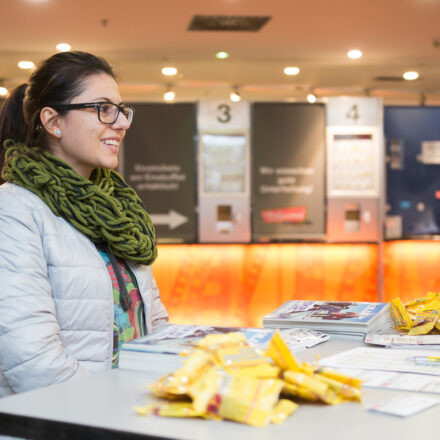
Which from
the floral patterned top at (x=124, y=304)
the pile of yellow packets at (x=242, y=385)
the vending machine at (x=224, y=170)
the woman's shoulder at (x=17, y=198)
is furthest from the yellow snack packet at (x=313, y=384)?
the vending machine at (x=224, y=170)

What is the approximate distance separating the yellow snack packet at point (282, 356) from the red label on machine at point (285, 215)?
553 centimetres

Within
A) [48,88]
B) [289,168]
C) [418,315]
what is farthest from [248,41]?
[418,315]

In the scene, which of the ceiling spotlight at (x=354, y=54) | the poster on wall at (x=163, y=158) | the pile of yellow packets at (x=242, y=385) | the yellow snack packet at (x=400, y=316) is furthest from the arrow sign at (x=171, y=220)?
the pile of yellow packets at (x=242, y=385)

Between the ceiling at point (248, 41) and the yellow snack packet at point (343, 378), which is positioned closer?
the yellow snack packet at point (343, 378)

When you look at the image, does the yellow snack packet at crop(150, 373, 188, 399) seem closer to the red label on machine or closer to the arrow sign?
the arrow sign

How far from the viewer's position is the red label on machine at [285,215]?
21.7 ft

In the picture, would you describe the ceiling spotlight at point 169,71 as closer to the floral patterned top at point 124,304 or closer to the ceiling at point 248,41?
the ceiling at point 248,41

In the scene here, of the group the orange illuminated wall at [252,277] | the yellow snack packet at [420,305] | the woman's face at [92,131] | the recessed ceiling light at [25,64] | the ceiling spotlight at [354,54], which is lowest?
the orange illuminated wall at [252,277]

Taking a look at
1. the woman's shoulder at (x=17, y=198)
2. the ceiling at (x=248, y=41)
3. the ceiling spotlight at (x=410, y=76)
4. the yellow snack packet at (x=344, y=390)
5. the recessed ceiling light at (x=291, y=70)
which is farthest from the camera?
the ceiling spotlight at (x=410, y=76)

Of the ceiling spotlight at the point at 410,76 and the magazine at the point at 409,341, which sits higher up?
the ceiling spotlight at the point at 410,76

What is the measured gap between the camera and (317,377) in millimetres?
1071

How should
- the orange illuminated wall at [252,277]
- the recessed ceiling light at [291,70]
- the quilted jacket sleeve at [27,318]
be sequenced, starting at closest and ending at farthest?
the quilted jacket sleeve at [27,318], the orange illuminated wall at [252,277], the recessed ceiling light at [291,70]

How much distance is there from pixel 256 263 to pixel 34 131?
4616 millimetres

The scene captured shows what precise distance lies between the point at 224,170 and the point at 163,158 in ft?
1.94
